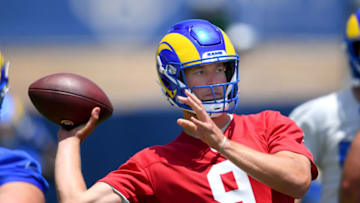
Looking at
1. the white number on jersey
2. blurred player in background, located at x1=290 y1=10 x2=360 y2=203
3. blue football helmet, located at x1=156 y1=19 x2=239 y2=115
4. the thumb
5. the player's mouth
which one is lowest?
blurred player in background, located at x1=290 y1=10 x2=360 y2=203

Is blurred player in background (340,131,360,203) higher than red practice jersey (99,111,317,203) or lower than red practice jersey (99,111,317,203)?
lower

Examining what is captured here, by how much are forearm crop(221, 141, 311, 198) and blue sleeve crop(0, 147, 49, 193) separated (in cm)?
101

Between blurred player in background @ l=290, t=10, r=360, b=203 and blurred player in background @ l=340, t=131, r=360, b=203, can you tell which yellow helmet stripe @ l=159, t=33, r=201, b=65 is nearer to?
blurred player in background @ l=340, t=131, r=360, b=203

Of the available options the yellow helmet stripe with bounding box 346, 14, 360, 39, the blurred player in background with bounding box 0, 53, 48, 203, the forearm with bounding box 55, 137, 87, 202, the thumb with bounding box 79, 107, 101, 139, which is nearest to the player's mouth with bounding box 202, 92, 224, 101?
the thumb with bounding box 79, 107, 101, 139

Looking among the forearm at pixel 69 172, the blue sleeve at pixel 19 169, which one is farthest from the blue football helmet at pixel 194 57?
the blue sleeve at pixel 19 169

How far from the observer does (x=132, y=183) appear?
103 inches

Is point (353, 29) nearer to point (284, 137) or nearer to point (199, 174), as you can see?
point (284, 137)

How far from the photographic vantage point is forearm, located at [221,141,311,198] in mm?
2361

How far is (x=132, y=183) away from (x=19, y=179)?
1.87 feet

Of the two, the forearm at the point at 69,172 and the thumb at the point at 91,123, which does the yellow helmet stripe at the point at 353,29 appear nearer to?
the thumb at the point at 91,123

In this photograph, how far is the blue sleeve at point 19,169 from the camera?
2.70 meters

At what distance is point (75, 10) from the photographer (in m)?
15.2

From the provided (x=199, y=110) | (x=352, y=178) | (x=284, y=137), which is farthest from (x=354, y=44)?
(x=199, y=110)

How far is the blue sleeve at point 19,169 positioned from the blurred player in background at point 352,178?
154 cm
